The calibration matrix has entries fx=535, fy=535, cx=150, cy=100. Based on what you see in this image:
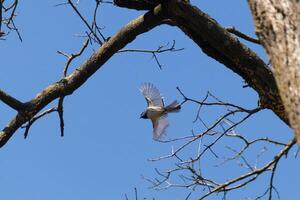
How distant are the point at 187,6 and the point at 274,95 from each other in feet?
2.25

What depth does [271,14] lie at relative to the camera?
166 cm

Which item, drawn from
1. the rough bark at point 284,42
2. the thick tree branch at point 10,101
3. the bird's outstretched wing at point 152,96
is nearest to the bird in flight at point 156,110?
the bird's outstretched wing at point 152,96

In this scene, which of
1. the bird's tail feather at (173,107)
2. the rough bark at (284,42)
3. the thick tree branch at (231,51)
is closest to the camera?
the rough bark at (284,42)

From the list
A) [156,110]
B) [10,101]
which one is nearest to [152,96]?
[156,110]

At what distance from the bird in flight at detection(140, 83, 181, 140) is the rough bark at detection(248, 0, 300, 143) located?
1.88 meters

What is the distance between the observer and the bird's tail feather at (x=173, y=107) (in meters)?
3.50

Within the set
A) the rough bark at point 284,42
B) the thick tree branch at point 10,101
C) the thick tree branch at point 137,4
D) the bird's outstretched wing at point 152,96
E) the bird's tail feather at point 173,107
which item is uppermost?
the thick tree branch at point 137,4

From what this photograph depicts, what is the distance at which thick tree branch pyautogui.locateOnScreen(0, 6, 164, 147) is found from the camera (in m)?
3.24

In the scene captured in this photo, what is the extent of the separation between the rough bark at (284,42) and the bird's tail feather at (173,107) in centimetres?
178

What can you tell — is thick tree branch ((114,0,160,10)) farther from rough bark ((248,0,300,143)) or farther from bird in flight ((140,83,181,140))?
rough bark ((248,0,300,143))

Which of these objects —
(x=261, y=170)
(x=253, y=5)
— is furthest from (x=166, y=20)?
(x=253, y=5)

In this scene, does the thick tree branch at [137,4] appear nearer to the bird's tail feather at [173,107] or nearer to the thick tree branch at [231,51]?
the thick tree branch at [231,51]

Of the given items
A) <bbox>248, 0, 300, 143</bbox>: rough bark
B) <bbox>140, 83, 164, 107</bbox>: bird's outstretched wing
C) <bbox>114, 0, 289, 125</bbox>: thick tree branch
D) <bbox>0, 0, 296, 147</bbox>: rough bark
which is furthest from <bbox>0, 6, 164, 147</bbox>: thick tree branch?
<bbox>248, 0, 300, 143</bbox>: rough bark

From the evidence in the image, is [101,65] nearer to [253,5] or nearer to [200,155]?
[200,155]
